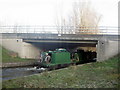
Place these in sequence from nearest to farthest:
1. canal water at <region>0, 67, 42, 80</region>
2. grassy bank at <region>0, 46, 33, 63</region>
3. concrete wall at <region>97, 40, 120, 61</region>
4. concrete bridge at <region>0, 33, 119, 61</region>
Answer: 1. canal water at <region>0, 67, 42, 80</region>
2. concrete wall at <region>97, 40, 120, 61</region>
3. concrete bridge at <region>0, 33, 119, 61</region>
4. grassy bank at <region>0, 46, 33, 63</region>

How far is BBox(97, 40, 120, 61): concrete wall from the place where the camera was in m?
26.5

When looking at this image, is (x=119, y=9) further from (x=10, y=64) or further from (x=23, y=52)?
(x=10, y=64)

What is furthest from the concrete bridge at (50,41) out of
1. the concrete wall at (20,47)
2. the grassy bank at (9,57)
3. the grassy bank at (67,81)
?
the grassy bank at (67,81)

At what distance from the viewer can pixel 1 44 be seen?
32.3 meters

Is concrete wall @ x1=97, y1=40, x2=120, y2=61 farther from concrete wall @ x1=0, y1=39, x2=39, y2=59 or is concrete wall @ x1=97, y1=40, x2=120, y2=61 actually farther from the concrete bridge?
concrete wall @ x1=0, y1=39, x2=39, y2=59

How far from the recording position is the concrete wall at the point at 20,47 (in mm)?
31094

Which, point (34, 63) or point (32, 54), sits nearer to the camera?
point (34, 63)

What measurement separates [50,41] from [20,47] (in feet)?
16.7

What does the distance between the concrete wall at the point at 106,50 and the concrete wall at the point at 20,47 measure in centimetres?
1201

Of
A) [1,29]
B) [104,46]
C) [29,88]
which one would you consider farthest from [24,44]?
[29,88]

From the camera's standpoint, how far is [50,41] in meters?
31.1

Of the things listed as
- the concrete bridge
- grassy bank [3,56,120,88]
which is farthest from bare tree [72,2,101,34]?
grassy bank [3,56,120,88]

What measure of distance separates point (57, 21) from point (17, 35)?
18703 mm

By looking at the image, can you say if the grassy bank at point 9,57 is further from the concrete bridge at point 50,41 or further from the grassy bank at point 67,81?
the grassy bank at point 67,81
